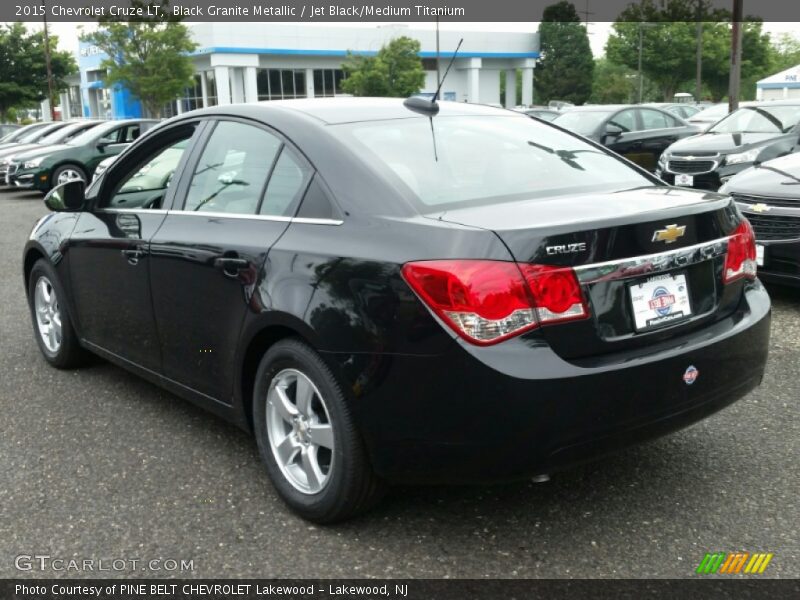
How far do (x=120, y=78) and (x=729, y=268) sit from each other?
127ft

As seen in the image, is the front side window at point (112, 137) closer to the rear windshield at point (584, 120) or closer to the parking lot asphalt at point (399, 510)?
the rear windshield at point (584, 120)

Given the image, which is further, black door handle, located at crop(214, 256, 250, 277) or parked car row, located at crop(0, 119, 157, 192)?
parked car row, located at crop(0, 119, 157, 192)

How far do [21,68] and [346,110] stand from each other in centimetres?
4444

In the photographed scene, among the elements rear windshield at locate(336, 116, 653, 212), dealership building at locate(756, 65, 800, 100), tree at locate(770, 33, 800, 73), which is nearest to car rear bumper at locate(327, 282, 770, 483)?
rear windshield at locate(336, 116, 653, 212)

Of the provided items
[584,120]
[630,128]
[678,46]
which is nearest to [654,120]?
[630,128]

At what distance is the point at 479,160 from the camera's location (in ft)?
11.0

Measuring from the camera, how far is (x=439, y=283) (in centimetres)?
257

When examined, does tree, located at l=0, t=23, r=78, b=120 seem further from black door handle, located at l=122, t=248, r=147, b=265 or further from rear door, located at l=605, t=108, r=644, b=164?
black door handle, located at l=122, t=248, r=147, b=265

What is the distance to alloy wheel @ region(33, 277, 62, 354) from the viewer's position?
198 inches

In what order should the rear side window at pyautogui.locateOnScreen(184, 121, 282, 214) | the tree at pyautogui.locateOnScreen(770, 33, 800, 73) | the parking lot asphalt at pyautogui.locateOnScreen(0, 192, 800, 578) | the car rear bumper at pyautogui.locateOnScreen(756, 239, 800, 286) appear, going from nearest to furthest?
the parking lot asphalt at pyautogui.locateOnScreen(0, 192, 800, 578)
the rear side window at pyautogui.locateOnScreen(184, 121, 282, 214)
the car rear bumper at pyautogui.locateOnScreen(756, 239, 800, 286)
the tree at pyautogui.locateOnScreen(770, 33, 800, 73)

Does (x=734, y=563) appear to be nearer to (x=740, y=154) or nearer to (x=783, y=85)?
(x=740, y=154)

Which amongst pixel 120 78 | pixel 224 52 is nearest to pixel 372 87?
pixel 224 52

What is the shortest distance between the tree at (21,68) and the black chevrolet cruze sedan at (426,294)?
1702 inches

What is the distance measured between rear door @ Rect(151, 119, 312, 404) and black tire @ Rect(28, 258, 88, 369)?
4.29ft
